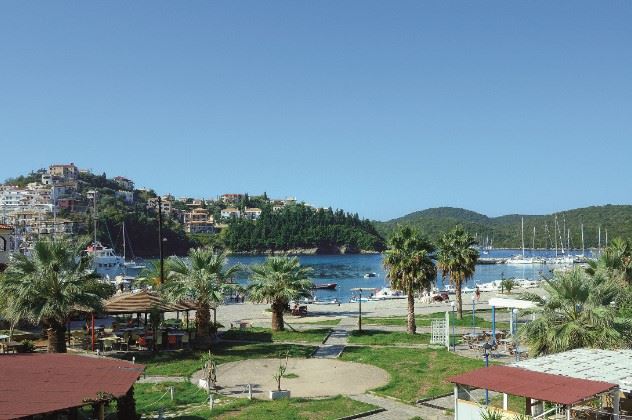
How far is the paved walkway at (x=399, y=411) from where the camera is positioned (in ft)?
57.0

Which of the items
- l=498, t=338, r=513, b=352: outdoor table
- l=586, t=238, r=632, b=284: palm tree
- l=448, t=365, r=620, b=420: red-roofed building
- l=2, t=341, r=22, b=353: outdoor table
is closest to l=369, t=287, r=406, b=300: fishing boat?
l=586, t=238, r=632, b=284: palm tree

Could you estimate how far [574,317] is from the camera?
19188 millimetres

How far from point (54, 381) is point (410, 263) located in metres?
22.0

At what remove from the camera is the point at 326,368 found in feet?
80.8

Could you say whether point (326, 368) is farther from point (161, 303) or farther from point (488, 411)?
point (488, 411)

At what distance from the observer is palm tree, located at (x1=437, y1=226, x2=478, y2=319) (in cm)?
3881

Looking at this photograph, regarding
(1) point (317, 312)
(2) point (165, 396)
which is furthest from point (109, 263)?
(2) point (165, 396)

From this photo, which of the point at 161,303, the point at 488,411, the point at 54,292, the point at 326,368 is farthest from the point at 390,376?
the point at 54,292

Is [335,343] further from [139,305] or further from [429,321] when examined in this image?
[429,321]

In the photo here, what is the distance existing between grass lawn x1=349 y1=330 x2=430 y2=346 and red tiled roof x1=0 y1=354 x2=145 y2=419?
17.4 metres

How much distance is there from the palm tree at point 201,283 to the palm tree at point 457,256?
15.2 metres

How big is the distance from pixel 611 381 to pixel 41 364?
1394cm

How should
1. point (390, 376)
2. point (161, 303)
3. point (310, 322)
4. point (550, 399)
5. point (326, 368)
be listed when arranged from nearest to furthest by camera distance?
point (550, 399) → point (390, 376) → point (326, 368) → point (161, 303) → point (310, 322)

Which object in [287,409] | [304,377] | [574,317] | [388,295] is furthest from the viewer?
[388,295]
